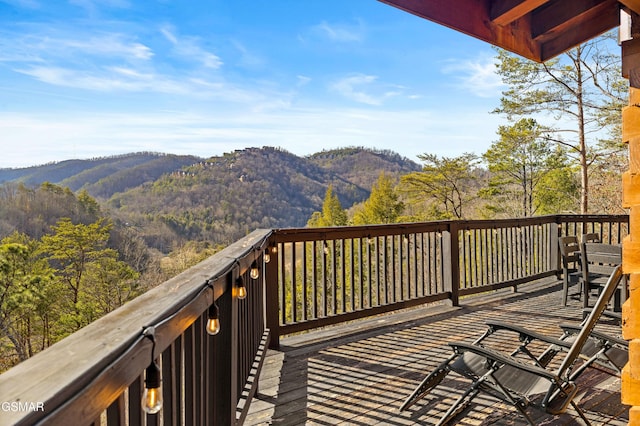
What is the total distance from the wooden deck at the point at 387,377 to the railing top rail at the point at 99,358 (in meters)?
1.82

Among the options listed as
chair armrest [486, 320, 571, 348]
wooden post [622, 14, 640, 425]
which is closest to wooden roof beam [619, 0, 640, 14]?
wooden post [622, 14, 640, 425]

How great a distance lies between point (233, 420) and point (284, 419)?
0.72 m

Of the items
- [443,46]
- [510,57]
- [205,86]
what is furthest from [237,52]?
[510,57]

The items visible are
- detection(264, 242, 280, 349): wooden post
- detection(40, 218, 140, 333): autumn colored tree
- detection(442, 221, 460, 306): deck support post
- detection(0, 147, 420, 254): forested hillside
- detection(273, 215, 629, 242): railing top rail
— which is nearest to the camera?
detection(264, 242, 280, 349): wooden post

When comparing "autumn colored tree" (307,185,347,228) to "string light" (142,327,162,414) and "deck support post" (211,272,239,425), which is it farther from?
"string light" (142,327,162,414)

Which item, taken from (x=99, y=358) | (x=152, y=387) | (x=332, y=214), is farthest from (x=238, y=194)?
(x=99, y=358)

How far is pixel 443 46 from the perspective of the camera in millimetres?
29969

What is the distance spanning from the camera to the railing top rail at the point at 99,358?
0.58m

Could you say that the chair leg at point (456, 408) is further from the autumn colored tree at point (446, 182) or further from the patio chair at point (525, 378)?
the autumn colored tree at point (446, 182)

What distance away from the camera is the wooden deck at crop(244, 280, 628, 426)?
280 cm

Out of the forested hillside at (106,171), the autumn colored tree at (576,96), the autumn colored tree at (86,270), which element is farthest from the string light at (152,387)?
the forested hillside at (106,171)

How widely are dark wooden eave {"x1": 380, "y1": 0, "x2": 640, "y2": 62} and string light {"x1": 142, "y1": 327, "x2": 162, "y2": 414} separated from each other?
68.3 inches

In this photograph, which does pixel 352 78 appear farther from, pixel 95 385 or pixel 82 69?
pixel 95 385

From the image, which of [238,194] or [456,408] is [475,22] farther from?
[238,194]
